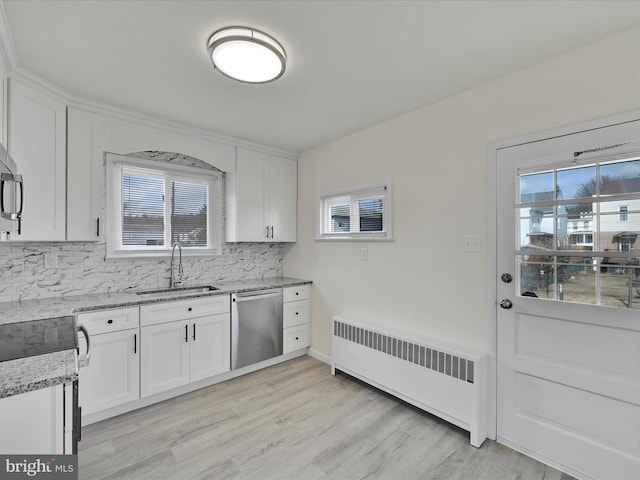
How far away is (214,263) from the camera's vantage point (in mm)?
3475

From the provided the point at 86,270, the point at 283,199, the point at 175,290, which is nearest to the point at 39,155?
the point at 86,270

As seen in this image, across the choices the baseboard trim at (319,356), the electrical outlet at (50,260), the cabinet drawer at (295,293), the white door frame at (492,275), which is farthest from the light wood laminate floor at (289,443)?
the electrical outlet at (50,260)

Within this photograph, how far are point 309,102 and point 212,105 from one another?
0.82 metres

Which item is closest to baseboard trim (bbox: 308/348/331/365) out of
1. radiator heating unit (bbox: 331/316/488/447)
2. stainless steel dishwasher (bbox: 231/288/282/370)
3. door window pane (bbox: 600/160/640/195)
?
radiator heating unit (bbox: 331/316/488/447)

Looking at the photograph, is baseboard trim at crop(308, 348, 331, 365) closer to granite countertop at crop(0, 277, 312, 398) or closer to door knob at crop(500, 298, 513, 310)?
granite countertop at crop(0, 277, 312, 398)

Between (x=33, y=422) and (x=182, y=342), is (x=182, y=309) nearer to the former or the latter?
(x=182, y=342)

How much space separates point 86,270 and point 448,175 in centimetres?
320

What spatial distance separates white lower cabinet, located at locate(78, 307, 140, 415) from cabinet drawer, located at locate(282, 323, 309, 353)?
1489mm

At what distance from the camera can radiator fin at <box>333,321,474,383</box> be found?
2148 millimetres

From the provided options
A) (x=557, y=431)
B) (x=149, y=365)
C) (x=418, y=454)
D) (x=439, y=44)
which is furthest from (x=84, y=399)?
(x=439, y=44)

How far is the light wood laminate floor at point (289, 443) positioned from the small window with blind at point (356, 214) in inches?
60.4

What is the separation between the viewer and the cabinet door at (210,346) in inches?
109

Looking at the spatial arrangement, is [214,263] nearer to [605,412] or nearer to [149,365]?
[149,365]

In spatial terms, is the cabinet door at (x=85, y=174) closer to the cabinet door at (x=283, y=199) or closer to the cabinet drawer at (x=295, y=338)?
the cabinet door at (x=283, y=199)
